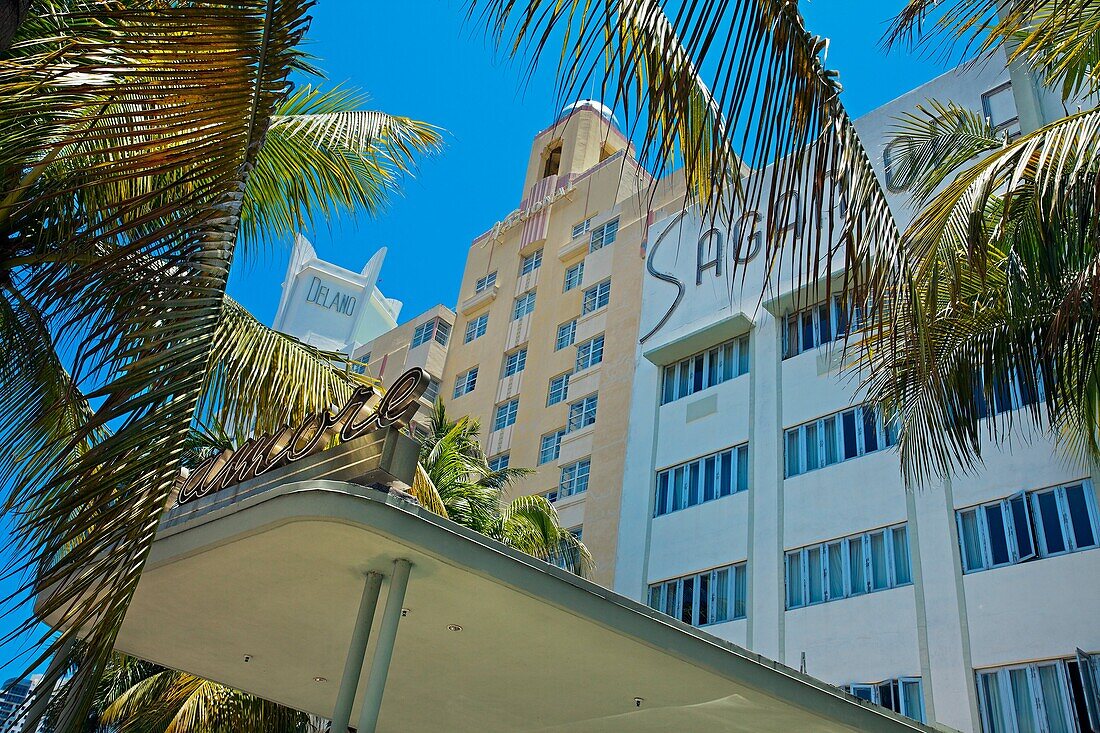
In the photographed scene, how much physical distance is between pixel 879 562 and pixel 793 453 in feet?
15.8

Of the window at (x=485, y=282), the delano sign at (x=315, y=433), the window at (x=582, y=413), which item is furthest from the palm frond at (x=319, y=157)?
the window at (x=485, y=282)

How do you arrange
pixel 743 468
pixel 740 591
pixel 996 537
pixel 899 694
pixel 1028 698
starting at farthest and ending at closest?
1. pixel 743 468
2. pixel 740 591
3. pixel 996 537
4. pixel 899 694
5. pixel 1028 698

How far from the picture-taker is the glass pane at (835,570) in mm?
27016

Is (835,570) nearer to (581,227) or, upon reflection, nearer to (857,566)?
(857,566)

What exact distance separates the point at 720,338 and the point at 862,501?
8903mm

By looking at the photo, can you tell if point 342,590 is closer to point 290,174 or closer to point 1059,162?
point 290,174

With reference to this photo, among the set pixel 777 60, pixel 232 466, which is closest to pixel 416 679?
pixel 232 466

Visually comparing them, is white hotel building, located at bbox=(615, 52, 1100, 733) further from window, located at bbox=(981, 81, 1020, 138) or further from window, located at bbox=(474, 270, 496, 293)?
window, located at bbox=(474, 270, 496, 293)

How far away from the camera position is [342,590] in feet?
39.3

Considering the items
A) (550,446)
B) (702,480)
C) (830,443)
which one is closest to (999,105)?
(830,443)

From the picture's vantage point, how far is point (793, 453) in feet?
99.9

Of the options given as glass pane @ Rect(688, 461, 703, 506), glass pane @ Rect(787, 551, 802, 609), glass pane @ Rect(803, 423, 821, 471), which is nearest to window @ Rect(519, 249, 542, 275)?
glass pane @ Rect(688, 461, 703, 506)

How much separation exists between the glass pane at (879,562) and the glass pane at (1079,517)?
15.3 feet

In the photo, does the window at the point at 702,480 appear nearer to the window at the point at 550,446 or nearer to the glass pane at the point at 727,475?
the glass pane at the point at 727,475
